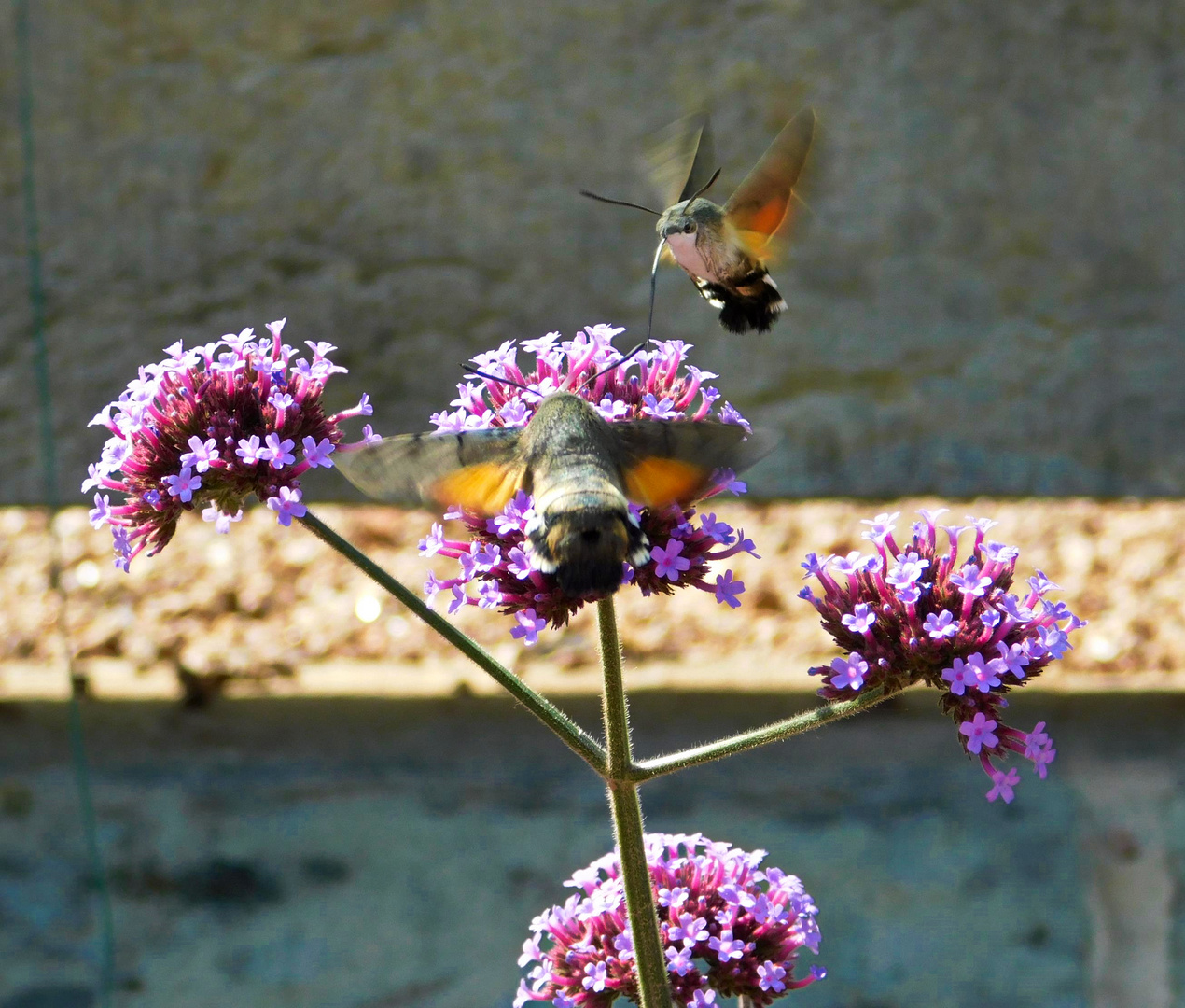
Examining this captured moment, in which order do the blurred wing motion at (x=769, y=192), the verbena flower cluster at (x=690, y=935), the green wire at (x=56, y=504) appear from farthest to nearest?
the green wire at (x=56, y=504) < the blurred wing motion at (x=769, y=192) < the verbena flower cluster at (x=690, y=935)

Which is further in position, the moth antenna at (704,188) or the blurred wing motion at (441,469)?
the moth antenna at (704,188)

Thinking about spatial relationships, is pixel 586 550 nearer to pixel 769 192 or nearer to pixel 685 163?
pixel 769 192

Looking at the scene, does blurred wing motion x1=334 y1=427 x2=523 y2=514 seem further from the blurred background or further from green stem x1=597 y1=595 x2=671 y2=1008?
the blurred background

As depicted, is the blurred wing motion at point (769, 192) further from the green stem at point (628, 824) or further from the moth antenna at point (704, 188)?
the green stem at point (628, 824)

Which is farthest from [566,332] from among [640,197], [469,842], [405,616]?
[469,842]

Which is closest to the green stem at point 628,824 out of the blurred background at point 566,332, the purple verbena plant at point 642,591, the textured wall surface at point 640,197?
the purple verbena plant at point 642,591

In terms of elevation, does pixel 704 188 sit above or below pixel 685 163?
below

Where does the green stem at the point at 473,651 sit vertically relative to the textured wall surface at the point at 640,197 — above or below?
below
